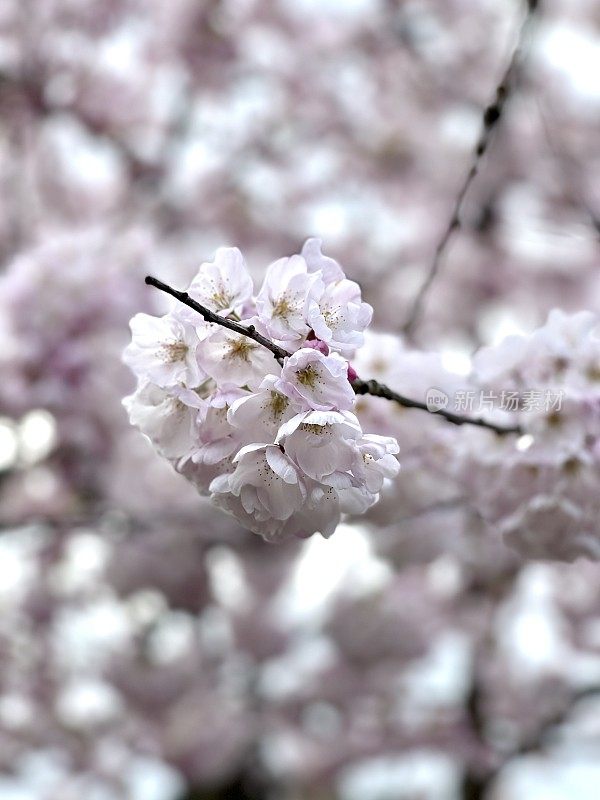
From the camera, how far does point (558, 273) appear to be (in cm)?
460

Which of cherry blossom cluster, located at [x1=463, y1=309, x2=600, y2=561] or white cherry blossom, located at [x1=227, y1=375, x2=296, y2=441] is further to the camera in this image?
cherry blossom cluster, located at [x1=463, y1=309, x2=600, y2=561]

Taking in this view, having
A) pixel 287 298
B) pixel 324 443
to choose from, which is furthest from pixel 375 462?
pixel 287 298

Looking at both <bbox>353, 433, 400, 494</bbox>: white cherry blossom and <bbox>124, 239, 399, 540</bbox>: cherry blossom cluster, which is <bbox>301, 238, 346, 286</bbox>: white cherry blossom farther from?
<bbox>353, 433, 400, 494</bbox>: white cherry blossom

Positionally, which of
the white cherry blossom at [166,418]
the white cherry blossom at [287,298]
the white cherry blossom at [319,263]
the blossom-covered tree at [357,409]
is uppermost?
the blossom-covered tree at [357,409]

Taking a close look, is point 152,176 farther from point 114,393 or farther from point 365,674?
point 365,674

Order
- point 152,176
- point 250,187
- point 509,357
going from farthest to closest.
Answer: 1. point 250,187
2. point 152,176
3. point 509,357

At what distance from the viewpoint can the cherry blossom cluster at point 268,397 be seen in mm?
729

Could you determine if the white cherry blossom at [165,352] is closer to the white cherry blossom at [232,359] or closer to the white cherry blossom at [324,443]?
the white cherry blossom at [232,359]

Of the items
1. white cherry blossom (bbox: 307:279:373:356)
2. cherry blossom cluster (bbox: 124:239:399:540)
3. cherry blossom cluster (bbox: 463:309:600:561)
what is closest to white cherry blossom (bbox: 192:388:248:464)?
cherry blossom cluster (bbox: 124:239:399:540)

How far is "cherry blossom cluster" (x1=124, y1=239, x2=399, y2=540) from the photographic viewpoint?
0.73 m

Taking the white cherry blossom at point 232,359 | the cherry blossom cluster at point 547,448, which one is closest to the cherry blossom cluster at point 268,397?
the white cherry blossom at point 232,359

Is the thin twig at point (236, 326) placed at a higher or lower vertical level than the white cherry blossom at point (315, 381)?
higher

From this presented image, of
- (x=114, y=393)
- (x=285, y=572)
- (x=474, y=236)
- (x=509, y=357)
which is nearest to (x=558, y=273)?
(x=474, y=236)

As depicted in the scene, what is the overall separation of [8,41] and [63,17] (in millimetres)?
260
